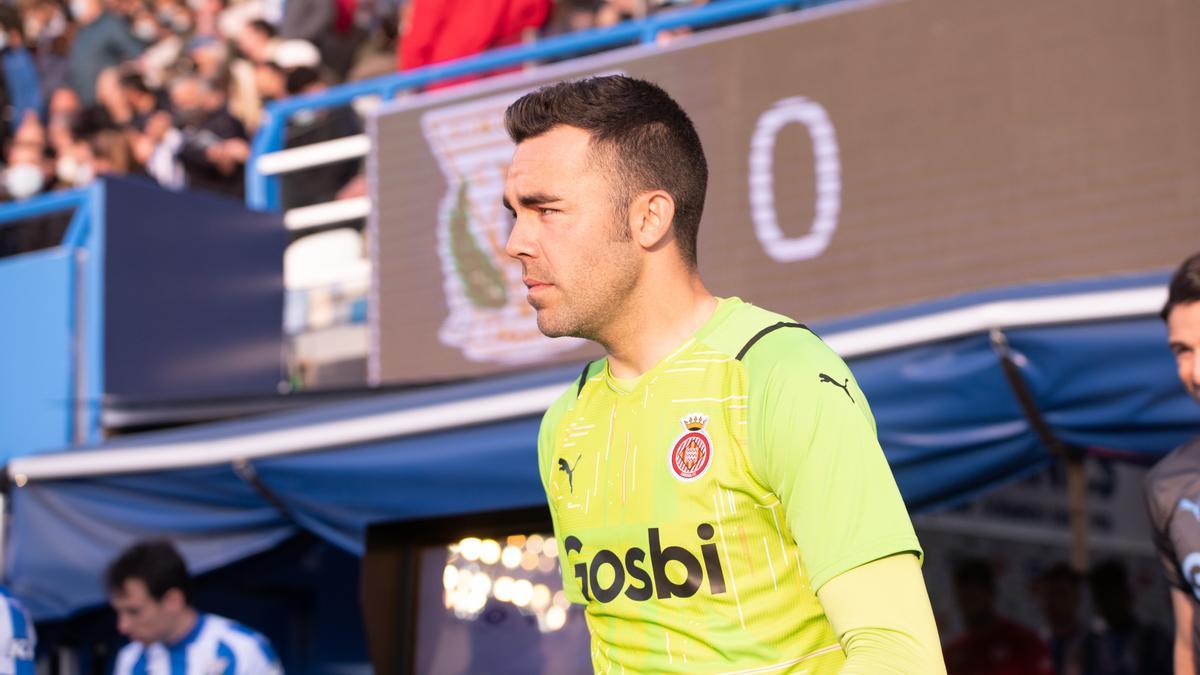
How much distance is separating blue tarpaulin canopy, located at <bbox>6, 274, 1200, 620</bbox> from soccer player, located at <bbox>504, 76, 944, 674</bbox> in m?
2.41

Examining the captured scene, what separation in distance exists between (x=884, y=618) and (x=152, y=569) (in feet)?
15.4

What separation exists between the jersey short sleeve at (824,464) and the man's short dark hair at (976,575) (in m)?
5.41

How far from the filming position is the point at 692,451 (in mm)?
2104

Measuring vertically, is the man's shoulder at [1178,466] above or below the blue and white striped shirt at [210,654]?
above

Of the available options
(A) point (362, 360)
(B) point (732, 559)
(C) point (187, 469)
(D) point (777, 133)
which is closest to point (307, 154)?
(A) point (362, 360)

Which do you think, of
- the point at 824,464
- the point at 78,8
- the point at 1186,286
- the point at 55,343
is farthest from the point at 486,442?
the point at 78,8

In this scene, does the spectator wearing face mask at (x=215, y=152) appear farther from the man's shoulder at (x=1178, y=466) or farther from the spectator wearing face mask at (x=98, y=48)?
the man's shoulder at (x=1178, y=466)

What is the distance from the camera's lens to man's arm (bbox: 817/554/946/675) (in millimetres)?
1808

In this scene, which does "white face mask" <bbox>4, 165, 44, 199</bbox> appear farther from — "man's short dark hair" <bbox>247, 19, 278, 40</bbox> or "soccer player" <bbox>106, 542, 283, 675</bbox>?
"soccer player" <bbox>106, 542, 283, 675</bbox>

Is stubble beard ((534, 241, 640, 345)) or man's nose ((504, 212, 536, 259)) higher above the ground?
man's nose ((504, 212, 536, 259))

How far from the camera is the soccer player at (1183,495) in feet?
11.2

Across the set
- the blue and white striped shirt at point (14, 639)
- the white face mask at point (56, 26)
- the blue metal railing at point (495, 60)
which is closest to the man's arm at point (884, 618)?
the blue and white striped shirt at point (14, 639)

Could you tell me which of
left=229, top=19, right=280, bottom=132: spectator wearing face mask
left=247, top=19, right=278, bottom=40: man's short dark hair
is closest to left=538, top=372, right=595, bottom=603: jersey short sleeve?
left=229, top=19, right=280, bottom=132: spectator wearing face mask

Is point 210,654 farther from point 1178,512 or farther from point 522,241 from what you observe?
point 522,241
